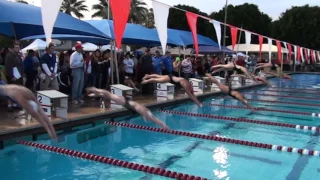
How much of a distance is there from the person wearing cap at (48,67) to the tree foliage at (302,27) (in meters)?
36.2

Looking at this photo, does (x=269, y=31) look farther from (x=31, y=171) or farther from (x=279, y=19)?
(x=31, y=171)

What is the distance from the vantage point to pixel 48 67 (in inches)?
303

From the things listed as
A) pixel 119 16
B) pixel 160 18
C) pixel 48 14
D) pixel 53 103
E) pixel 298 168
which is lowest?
pixel 298 168

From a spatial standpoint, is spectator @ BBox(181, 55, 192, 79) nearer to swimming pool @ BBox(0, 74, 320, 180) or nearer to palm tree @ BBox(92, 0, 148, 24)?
swimming pool @ BBox(0, 74, 320, 180)

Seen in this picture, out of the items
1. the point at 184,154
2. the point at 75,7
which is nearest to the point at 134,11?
the point at 75,7

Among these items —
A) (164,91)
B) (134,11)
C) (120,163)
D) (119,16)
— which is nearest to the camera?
(120,163)

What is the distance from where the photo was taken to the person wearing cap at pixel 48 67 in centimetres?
767

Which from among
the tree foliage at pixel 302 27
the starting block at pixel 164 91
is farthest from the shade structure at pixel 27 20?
the tree foliage at pixel 302 27

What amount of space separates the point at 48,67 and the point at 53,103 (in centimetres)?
104

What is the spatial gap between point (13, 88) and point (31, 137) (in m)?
2.98

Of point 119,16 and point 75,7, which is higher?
point 75,7

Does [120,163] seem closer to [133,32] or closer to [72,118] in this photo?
[72,118]

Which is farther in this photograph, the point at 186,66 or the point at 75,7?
the point at 75,7

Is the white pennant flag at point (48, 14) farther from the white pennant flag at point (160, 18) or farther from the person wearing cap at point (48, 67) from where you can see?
the white pennant flag at point (160, 18)
